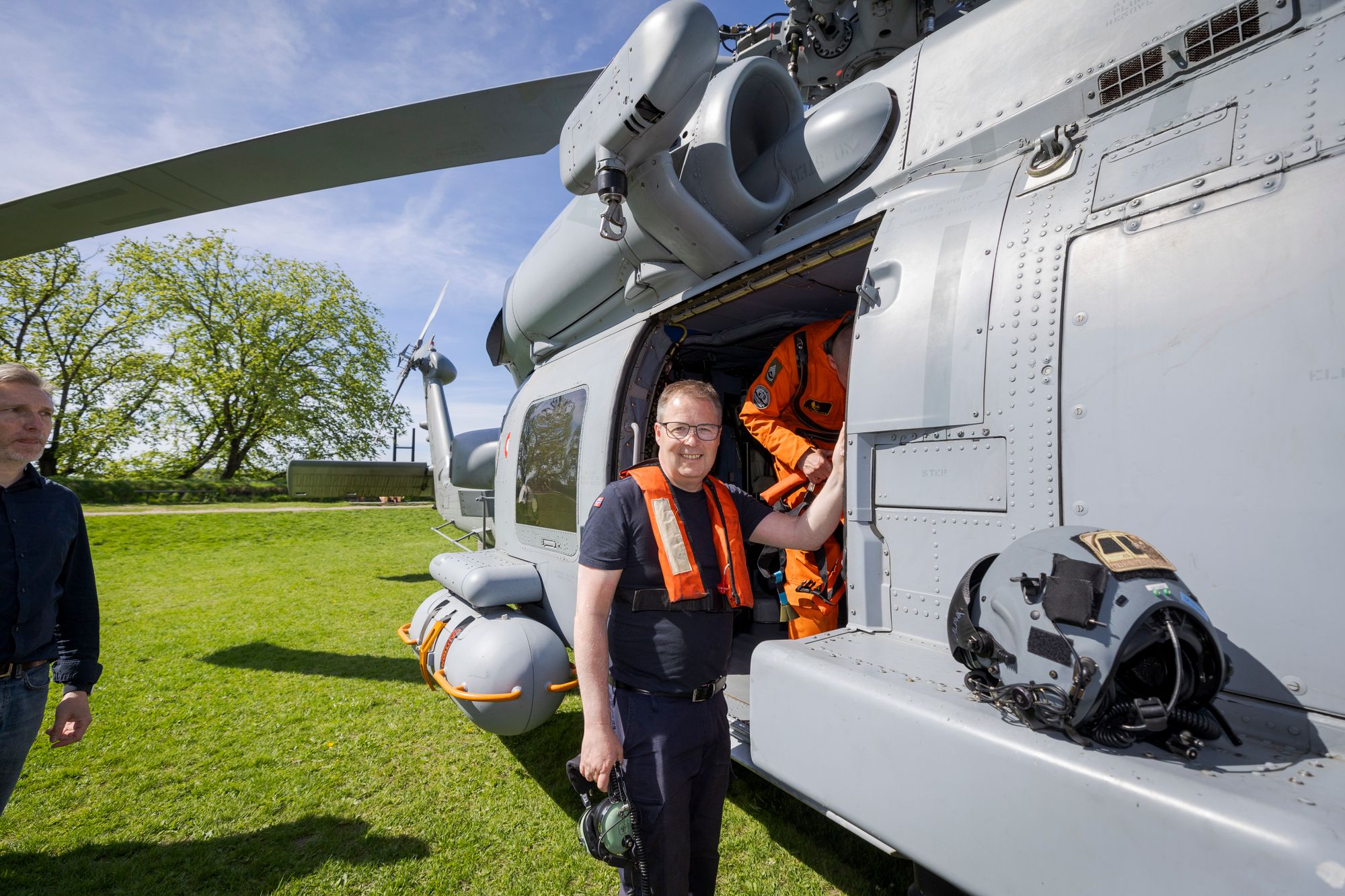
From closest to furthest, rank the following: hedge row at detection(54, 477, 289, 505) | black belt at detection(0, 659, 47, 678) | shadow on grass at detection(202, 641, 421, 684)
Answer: black belt at detection(0, 659, 47, 678) → shadow on grass at detection(202, 641, 421, 684) → hedge row at detection(54, 477, 289, 505)

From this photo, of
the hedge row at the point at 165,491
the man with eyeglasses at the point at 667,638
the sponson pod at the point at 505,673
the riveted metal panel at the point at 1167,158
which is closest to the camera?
the riveted metal panel at the point at 1167,158

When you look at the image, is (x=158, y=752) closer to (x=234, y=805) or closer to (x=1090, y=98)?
(x=234, y=805)

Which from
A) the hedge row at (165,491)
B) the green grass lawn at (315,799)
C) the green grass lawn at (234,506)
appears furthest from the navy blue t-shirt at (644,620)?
the hedge row at (165,491)

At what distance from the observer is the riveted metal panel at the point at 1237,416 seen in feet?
4.08

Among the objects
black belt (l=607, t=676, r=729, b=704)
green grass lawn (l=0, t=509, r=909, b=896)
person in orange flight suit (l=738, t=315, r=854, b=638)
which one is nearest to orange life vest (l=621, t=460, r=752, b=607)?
black belt (l=607, t=676, r=729, b=704)

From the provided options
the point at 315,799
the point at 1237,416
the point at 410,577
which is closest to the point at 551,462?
the point at 315,799

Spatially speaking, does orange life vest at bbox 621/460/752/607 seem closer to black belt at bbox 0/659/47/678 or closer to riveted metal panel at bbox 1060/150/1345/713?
riveted metal panel at bbox 1060/150/1345/713

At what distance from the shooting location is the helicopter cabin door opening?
111 inches

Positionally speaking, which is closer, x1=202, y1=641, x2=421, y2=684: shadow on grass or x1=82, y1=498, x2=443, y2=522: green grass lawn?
x1=202, y1=641, x2=421, y2=684: shadow on grass

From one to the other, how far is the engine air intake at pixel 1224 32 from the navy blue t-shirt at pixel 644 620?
2.00m

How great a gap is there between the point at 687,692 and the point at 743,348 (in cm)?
309

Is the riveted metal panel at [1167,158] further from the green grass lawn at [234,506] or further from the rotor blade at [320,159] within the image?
the green grass lawn at [234,506]

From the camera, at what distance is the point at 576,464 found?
356cm

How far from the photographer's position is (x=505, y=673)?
3.10 m
